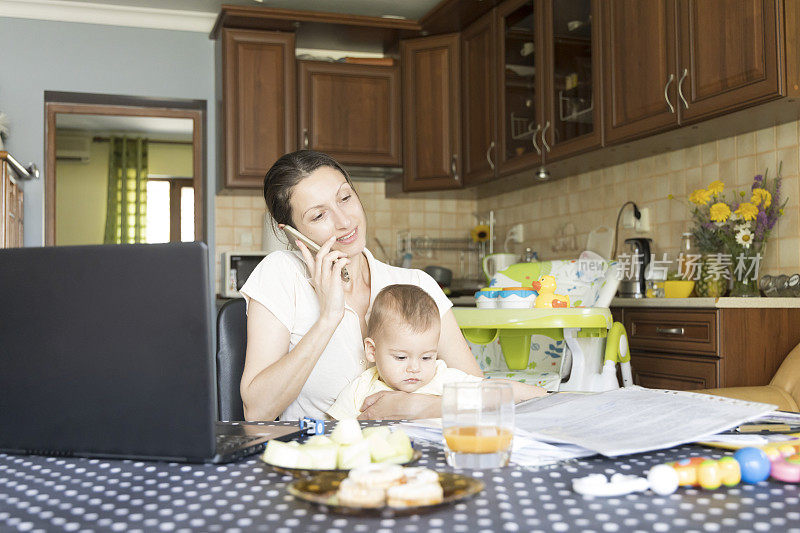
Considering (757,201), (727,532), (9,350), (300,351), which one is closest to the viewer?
(727,532)

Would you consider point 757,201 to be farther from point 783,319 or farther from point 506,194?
point 506,194

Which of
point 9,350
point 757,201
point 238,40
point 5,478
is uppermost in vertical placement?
point 238,40

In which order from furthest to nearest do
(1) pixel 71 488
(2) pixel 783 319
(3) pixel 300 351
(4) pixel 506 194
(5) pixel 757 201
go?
1. (4) pixel 506 194
2. (5) pixel 757 201
3. (2) pixel 783 319
4. (3) pixel 300 351
5. (1) pixel 71 488

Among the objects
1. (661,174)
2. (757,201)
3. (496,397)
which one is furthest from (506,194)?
(496,397)

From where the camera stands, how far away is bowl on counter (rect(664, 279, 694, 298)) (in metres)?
3.01

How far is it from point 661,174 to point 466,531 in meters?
3.23

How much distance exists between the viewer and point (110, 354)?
0.78m

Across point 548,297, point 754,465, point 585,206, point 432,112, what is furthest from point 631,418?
point 432,112

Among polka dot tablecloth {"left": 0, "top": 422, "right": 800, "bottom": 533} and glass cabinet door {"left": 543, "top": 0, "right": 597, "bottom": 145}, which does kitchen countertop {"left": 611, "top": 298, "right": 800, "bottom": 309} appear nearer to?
glass cabinet door {"left": 543, "top": 0, "right": 597, "bottom": 145}

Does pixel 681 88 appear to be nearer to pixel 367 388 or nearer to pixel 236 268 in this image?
pixel 367 388

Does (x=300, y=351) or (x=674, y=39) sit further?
(x=674, y=39)

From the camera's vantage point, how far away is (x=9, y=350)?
826mm

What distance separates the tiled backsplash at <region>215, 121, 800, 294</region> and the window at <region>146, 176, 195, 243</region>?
4.13 meters

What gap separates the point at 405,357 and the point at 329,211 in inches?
15.8
